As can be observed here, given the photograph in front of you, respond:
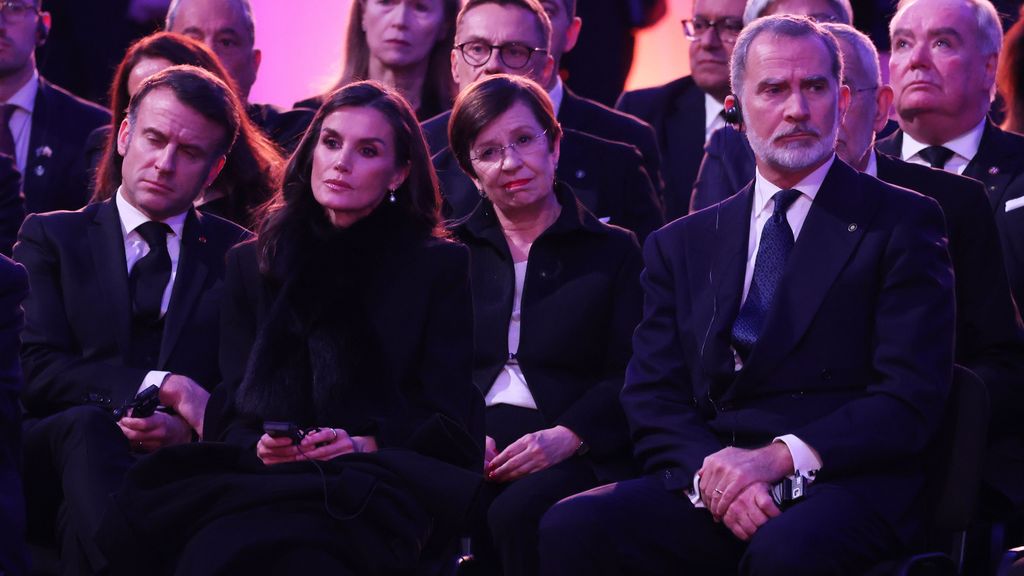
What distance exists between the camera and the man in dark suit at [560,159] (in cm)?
476

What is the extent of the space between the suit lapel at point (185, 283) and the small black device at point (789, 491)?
1.71m

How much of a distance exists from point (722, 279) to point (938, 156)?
54.3 inches

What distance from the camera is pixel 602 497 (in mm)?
3426

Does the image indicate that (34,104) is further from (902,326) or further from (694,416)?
(902,326)

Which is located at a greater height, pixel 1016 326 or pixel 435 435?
pixel 1016 326

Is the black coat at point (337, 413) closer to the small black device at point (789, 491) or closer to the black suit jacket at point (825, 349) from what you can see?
the black suit jacket at point (825, 349)

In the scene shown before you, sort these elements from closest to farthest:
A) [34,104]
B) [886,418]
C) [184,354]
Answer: [886,418], [184,354], [34,104]

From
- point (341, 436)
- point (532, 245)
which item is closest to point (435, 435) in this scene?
point (341, 436)

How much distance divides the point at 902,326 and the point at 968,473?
14.0 inches

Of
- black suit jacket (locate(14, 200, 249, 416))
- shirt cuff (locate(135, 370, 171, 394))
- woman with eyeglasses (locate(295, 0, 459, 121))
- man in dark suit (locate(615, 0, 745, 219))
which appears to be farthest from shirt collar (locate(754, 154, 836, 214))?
woman with eyeglasses (locate(295, 0, 459, 121))

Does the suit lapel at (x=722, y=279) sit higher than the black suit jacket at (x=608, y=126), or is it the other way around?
the black suit jacket at (x=608, y=126)

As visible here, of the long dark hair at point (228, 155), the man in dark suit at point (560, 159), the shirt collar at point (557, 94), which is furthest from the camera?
the shirt collar at point (557, 94)

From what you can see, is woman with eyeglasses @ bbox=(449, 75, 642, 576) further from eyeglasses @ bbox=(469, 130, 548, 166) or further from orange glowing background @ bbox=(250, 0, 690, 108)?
orange glowing background @ bbox=(250, 0, 690, 108)

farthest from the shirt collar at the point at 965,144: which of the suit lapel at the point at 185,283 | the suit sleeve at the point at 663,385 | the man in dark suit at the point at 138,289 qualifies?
the suit lapel at the point at 185,283
